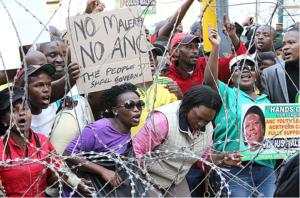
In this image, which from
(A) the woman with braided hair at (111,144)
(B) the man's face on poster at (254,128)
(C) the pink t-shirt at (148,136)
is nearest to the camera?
(A) the woman with braided hair at (111,144)

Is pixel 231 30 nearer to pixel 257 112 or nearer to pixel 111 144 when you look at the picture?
pixel 257 112

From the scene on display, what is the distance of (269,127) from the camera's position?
3168mm

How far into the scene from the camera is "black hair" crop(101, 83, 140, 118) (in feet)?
9.39

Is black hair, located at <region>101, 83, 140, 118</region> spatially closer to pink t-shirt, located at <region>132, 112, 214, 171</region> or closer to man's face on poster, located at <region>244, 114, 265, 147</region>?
pink t-shirt, located at <region>132, 112, 214, 171</region>

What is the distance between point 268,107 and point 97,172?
1696 millimetres

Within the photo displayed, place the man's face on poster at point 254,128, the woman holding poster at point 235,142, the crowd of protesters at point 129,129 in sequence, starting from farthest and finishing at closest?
the woman holding poster at point 235,142 → the man's face on poster at point 254,128 → the crowd of protesters at point 129,129

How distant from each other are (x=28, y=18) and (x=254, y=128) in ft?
7.20

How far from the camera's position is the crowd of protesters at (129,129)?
2273 millimetres

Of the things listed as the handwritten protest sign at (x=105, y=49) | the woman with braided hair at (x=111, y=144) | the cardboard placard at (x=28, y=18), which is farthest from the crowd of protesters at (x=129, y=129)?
the cardboard placard at (x=28, y=18)

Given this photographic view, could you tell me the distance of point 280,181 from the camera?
5.68ft

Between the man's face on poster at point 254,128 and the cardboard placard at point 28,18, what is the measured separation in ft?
6.26

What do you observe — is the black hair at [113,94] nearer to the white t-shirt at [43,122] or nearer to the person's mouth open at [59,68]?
the white t-shirt at [43,122]

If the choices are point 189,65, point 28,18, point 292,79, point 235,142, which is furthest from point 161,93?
point 292,79

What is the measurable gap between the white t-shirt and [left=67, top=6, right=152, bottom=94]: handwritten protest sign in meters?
0.38
